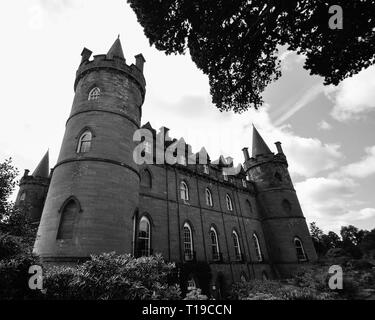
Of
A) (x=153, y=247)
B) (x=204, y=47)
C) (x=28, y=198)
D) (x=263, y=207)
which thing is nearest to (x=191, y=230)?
(x=153, y=247)

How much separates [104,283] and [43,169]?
23.7m

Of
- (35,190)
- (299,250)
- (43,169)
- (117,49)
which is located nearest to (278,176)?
(299,250)

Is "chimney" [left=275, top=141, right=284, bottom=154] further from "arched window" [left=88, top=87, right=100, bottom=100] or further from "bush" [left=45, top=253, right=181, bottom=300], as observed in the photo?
"bush" [left=45, top=253, right=181, bottom=300]

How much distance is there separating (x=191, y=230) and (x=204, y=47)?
14559 millimetres

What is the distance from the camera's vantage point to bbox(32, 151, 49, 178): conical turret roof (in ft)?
83.0

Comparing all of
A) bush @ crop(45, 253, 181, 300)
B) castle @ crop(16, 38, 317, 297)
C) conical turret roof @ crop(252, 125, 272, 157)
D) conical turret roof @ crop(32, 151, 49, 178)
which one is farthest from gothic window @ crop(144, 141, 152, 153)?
conical turret roof @ crop(252, 125, 272, 157)

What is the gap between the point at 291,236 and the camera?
25.1 meters

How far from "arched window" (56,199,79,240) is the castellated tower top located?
8664 mm

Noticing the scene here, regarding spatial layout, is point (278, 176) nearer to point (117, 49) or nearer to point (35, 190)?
point (117, 49)

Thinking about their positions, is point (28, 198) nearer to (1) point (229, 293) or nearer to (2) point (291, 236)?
(1) point (229, 293)

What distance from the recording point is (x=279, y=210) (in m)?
26.5

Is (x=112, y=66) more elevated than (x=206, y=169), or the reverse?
(x=112, y=66)

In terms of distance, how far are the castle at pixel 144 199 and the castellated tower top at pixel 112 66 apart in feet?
0.22

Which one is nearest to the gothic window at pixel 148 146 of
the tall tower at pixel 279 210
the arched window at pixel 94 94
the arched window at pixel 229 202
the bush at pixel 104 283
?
the arched window at pixel 94 94
